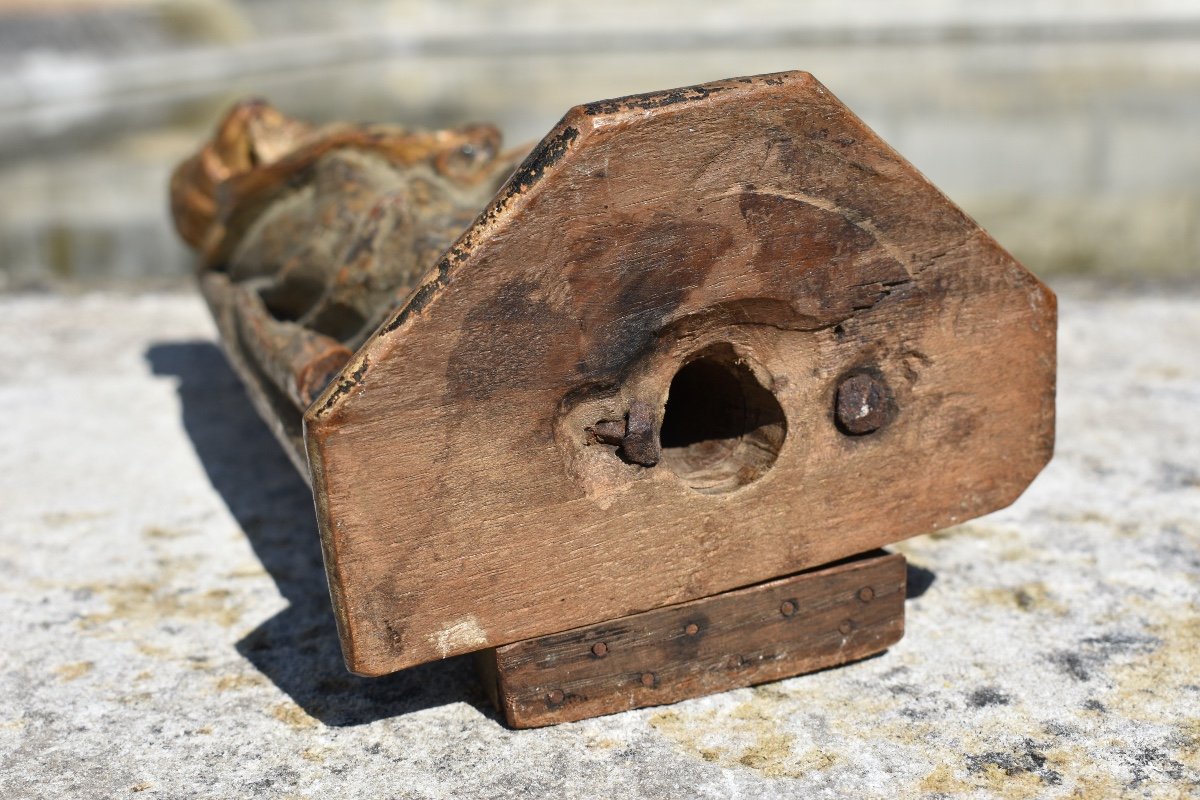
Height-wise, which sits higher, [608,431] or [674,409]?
[608,431]

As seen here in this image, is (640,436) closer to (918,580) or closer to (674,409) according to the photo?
(674,409)

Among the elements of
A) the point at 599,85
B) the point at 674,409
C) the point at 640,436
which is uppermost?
the point at 640,436

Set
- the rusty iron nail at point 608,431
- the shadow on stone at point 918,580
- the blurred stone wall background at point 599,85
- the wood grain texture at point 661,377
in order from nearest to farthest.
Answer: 1. the wood grain texture at point 661,377
2. the rusty iron nail at point 608,431
3. the shadow on stone at point 918,580
4. the blurred stone wall background at point 599,85

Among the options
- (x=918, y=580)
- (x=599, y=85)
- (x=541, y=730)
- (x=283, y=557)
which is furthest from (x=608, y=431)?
(x=599, y=85)

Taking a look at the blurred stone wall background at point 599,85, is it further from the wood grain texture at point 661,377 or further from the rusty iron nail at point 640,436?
the rusty iron nail at point 640,436

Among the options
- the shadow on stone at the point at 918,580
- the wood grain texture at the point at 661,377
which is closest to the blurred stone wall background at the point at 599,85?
the shadow on stone at the point at 918,580

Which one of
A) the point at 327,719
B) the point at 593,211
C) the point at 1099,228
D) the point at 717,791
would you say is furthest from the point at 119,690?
the point at 1099,228

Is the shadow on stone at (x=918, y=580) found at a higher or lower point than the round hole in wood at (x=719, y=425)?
lower
